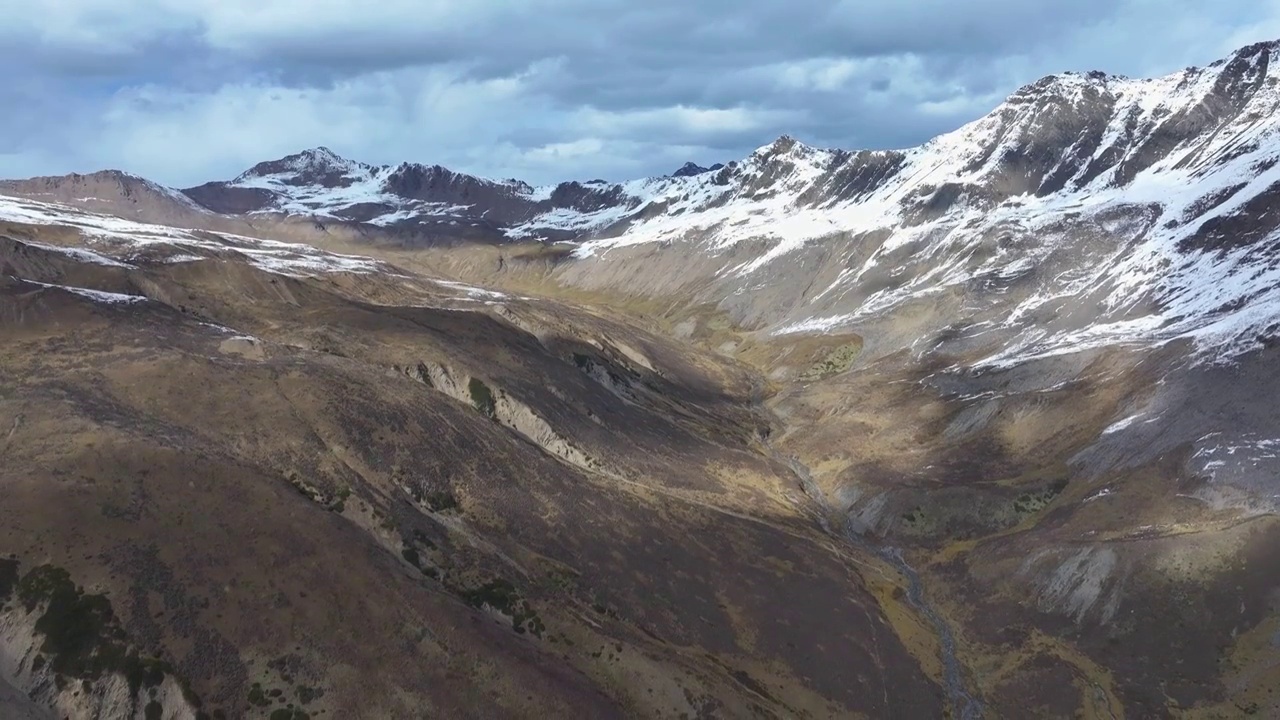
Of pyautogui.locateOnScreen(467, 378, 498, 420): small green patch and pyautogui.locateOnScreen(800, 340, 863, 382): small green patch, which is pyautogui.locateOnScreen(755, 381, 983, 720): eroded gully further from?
pyautogui.locateOnScreen(800, 340, 863, 382): small green patch

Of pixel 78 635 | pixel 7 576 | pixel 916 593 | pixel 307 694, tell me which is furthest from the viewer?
pixel 916 593

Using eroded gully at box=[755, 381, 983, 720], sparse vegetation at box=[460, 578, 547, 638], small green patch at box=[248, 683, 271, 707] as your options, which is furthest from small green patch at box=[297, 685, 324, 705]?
eroded gully at box=[755, 381, 983, 720]

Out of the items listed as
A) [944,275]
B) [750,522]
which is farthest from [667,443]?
[944,275]

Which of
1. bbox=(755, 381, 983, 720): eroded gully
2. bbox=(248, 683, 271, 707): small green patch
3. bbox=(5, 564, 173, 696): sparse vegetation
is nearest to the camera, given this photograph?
bbox=(5, 564, 173, 696): sparse vegetation

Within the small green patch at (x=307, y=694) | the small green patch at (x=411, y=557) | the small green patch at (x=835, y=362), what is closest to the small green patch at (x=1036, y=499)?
the small green patch at (x=411, y=557)

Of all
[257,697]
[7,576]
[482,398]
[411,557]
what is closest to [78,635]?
[7,576]

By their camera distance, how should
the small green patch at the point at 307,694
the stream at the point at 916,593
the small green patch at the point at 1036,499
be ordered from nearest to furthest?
the small green patch at the point at 307,694, the stream at the point at 916,593, the small green patch at the point at 1036,499

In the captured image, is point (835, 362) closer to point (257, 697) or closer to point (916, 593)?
point (916, 593)

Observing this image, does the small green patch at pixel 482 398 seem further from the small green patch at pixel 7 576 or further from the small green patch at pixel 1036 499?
the small green patch at pixel 1036 499
